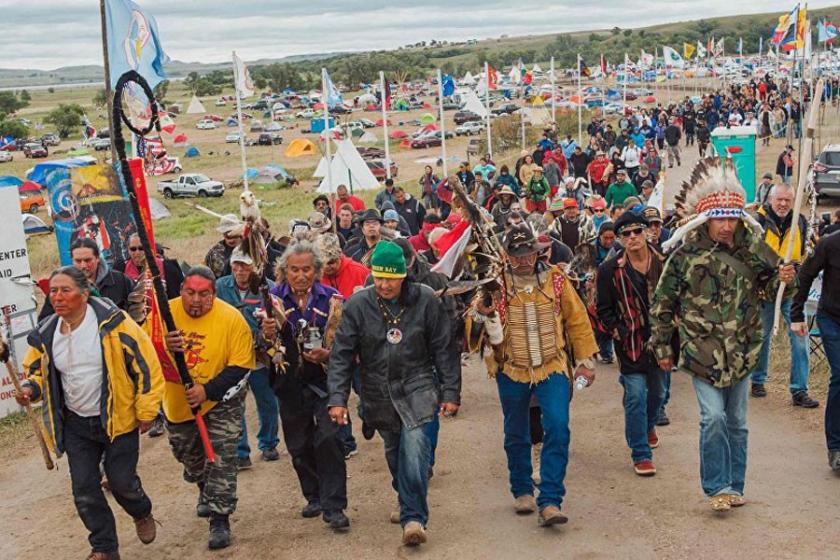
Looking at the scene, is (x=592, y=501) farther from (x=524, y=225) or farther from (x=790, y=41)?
(x=790, y=41)

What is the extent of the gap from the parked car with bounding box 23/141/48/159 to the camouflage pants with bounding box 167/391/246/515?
64939 mm

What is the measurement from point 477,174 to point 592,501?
48.4 ft

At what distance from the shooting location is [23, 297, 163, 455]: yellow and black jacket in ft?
19.8

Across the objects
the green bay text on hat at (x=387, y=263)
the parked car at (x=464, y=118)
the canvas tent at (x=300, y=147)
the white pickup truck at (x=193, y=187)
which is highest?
the green bay text on hat at (x=387, y=263)

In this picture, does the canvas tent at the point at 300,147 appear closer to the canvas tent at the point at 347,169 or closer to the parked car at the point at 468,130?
the canvas tent at the point at 347,169

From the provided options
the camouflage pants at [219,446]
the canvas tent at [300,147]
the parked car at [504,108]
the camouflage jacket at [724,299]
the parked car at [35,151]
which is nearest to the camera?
the camouflage jacket at [724,299]

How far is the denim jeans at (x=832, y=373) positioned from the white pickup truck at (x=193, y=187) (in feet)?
134

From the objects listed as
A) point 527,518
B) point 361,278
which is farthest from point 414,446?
point 361,278

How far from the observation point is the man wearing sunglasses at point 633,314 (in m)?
7.38

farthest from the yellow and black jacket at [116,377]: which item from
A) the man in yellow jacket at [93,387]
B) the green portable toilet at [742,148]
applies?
the green portable toilet at [742,148]

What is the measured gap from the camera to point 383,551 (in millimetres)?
6332

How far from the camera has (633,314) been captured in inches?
291

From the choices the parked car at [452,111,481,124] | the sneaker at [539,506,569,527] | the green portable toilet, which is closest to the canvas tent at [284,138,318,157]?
the green portable toilet

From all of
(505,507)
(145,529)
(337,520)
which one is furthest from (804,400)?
(145,529)
